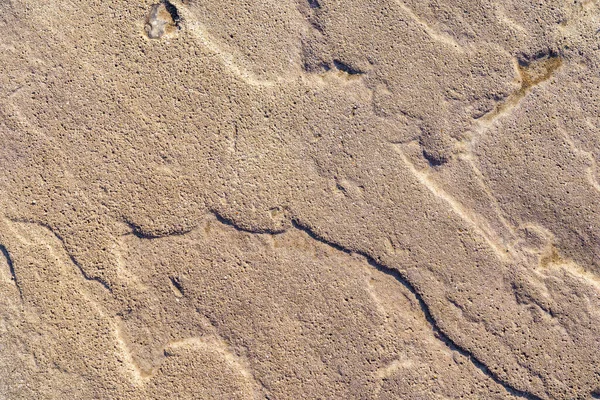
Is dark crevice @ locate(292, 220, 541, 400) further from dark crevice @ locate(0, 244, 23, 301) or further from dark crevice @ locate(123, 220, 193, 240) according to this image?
dark crevice @ locate(0, 244, 23, 301)

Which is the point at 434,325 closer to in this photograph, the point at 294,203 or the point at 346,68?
the point at 294,203

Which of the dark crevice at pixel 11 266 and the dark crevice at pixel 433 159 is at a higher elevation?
the dark crevice at pixel 433 159

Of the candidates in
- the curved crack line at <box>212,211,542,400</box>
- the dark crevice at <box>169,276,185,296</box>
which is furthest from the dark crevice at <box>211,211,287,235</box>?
the dark crevice at <box>169,276,185,296</box>

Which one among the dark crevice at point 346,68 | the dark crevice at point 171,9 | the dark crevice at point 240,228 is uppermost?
the dark crevice at point 346,68

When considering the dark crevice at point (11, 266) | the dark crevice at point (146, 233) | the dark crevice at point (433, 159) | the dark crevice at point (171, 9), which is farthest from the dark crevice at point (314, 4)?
the dark crevice at point (11, 266)

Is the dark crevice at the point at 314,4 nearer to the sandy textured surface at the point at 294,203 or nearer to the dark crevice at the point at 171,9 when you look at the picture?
the sandy textured surface at the point at 294,203

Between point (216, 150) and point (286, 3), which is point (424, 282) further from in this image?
point (286, 3)

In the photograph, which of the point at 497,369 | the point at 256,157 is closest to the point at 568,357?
the point at 497,369

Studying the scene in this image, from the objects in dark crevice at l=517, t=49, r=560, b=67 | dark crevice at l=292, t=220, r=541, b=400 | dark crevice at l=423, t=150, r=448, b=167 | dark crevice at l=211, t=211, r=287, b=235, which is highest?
dark crevice at l=517, t=49, r=560, b=67
